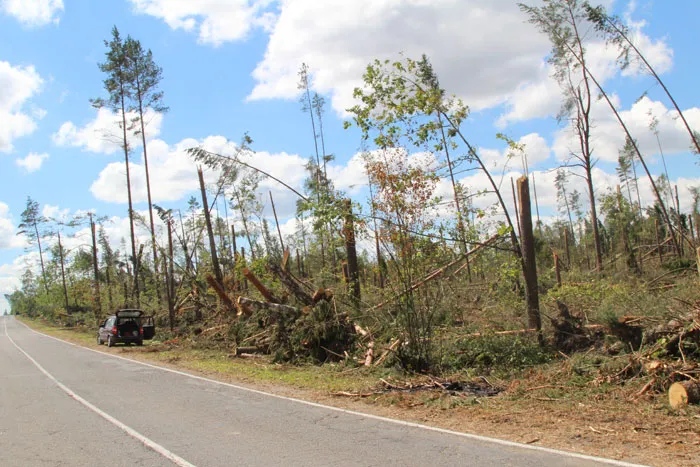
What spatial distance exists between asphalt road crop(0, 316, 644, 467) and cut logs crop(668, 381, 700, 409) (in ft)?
8.86

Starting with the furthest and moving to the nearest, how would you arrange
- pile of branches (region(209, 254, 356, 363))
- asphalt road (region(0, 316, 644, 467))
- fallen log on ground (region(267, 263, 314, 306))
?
fallen log on ground (region(267, 263, 314, 306)), pile of branches (region(209, 254, 356, 363)), asphalt road (region(0, 316, 644, 467))

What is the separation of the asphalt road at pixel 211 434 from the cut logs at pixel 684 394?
2.70 m

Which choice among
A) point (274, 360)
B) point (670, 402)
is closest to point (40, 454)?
point (670, 402)

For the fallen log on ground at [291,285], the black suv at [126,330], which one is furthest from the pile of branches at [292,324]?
the black suv at [126,330]

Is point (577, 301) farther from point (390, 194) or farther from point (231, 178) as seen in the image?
point (231, 178)

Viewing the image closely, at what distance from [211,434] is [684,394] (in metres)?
6.92

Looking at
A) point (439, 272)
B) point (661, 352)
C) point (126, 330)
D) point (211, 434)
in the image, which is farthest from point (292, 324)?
point (126, 330)

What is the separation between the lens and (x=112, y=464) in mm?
6594

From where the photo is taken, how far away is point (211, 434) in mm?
7926

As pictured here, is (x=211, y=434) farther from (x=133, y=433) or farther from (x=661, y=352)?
(x=661, y=352)

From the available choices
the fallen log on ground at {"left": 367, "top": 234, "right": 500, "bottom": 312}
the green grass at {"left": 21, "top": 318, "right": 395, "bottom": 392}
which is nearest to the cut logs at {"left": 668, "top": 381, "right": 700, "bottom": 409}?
the fallen log on ground at {"left": 367, "top": 234, "right": 500, "bottom": 312}

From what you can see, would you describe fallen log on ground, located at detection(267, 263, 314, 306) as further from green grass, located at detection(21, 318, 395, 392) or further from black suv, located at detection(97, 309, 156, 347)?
black suv, located at detection(97, 309, 156, 347)

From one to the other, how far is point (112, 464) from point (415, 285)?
7640 mm

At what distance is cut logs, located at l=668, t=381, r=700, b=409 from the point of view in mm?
7805
